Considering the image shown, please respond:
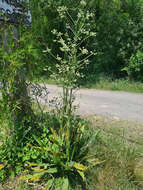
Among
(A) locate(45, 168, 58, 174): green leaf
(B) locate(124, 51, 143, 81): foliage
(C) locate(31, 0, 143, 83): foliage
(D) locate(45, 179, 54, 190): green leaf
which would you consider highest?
(C) locate(31, 0, 143, 83): foliage

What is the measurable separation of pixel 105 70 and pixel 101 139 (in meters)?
7.38

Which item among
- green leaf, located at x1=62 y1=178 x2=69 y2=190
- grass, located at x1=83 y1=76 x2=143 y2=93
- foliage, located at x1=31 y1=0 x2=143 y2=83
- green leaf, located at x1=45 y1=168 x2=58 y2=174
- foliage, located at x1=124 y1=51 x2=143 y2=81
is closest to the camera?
green leaf, located at x1=62 y1=178 x2=69 y2=190

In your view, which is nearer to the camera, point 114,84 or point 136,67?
point 114,84

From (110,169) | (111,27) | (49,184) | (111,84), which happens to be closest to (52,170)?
(49,184)

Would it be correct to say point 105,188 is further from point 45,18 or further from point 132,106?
point 45,18

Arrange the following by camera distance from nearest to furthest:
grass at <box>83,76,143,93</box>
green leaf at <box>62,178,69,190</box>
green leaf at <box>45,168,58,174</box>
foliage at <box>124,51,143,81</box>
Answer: green leaf at <box>62,178,69,190</box>
green leaf at <box>45,168,58,174</box>
grass at <box>83,76,143,93</box>
foliage at <box>124,51,143,81</box>

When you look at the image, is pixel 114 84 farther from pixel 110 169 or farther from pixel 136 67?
pixel 110 169

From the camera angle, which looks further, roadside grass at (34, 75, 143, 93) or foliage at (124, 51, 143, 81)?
foliage at (124, 51, 143, 81)

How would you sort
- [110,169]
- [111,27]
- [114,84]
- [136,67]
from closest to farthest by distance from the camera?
[110,169] → [114,84] → [136,67] → [111,27]

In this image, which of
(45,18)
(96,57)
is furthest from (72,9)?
(96,57)

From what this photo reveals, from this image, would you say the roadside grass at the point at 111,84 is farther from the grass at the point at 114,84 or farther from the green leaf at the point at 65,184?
the green leaf at the point at 65,184

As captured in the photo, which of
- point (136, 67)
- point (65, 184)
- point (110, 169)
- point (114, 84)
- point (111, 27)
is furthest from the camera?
point (111, 27)

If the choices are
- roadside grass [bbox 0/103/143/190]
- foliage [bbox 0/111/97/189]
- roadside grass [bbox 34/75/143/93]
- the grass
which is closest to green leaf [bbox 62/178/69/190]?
foliage [bbox 0/111/97/189]

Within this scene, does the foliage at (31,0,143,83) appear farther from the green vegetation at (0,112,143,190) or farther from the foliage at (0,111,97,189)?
the foliage at (0,111,97,189)
